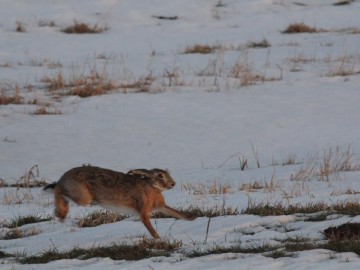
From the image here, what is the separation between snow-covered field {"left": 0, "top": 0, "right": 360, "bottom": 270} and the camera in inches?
297

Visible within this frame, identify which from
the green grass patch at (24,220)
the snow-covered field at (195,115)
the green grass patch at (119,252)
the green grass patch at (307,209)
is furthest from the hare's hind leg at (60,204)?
the green grass patch at (307,209)

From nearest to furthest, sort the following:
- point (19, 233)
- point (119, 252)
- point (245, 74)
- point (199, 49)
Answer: point (119, 252), point (19, 233), point (245, 74), point (199, 49)

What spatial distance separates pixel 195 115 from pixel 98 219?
757 cm

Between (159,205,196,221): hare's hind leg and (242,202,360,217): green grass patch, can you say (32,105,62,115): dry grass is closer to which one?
(242,202,360,217): green grass patch

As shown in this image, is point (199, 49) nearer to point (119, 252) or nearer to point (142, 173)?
point (142, 173)

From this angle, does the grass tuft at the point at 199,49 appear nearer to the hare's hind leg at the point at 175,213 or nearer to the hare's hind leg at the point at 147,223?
the hare's hind leg at the point at 175,213

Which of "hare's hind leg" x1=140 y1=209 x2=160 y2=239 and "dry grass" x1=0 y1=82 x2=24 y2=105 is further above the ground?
"dry grass" x1=0 y1=82 x2=24 y2=105

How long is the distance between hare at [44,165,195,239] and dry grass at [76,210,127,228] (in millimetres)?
854

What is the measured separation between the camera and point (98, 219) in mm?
8227

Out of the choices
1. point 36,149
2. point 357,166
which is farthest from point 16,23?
point 357,166

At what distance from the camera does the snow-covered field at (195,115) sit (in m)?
7.55

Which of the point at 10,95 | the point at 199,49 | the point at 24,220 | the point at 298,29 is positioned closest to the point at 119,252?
the point at 24,220

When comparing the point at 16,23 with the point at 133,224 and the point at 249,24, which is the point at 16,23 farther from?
the point at 133,224

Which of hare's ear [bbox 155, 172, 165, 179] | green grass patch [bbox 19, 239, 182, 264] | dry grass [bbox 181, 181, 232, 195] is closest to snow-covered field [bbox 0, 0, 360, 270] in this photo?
dry grass [bbox 181, 181, 232, 195]
